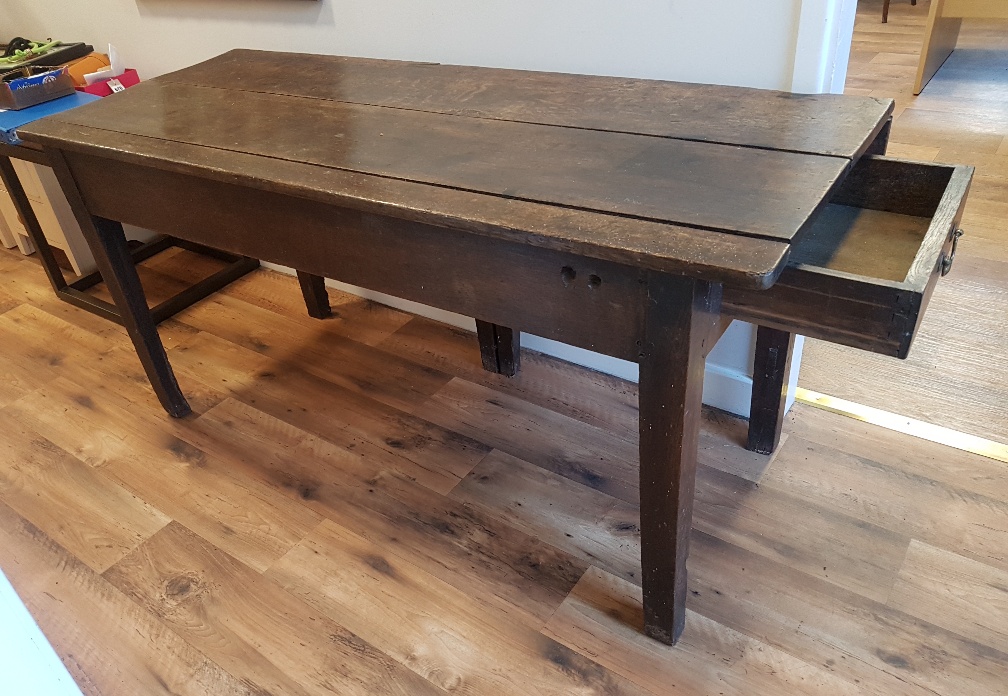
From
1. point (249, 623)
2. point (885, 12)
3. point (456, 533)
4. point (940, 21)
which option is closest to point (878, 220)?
point (456, 533)

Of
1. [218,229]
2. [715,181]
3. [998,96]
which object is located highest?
[715,181]

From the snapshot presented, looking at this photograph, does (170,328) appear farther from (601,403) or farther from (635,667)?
(635,667)

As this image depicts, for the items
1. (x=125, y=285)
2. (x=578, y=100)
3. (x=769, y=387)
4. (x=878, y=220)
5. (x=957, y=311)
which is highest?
(x=578, y=100)

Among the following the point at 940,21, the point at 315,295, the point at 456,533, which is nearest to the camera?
the point at 456,533

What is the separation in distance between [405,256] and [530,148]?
268 mm

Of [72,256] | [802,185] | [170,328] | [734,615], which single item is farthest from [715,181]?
[72,256]

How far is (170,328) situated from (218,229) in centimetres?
111

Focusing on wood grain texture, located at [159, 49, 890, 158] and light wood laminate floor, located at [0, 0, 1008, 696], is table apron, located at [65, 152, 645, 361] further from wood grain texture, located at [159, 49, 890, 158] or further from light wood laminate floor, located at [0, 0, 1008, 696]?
light wood laminate floor, located at [0, 0, 1008, 696]

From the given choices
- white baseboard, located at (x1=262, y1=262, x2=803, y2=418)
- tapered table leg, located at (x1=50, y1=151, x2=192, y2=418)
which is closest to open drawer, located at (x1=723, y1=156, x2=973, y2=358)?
white baseboard, located at (x1=262, y1=262, x2=803, y2=418)

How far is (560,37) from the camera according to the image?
64.6 inches

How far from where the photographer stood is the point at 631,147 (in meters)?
1.18

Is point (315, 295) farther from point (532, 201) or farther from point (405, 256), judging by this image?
point (532, 201)

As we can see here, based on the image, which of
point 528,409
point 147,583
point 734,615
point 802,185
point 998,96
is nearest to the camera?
point 802,185

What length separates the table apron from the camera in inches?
39.3
